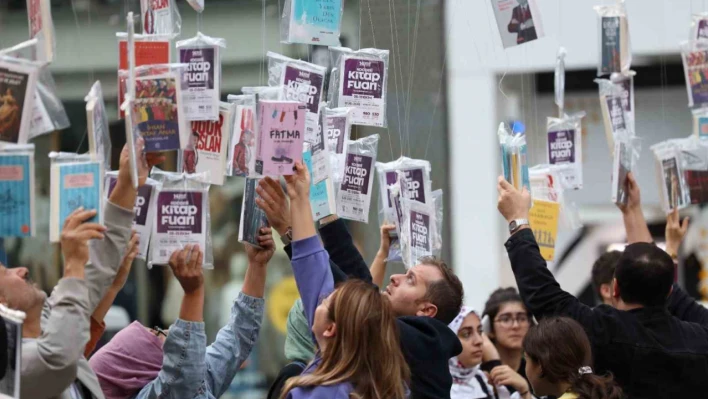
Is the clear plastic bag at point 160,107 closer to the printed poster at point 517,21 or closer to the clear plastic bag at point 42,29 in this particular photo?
the clear plastic bag at point 42,29

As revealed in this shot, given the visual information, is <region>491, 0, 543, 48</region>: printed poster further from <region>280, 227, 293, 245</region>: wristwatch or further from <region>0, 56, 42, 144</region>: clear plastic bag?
<region>0, 56, 42, 144</region>: clear plastic bag

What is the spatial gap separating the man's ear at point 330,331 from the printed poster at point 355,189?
1008mm

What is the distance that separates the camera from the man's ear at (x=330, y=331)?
2938mm

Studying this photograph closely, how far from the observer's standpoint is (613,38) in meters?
4.95

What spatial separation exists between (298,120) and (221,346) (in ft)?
2.74

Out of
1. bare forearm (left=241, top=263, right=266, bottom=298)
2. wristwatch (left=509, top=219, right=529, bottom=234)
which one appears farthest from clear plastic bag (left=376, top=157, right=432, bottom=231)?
bare forearm (left=241, top=263, right=266, bottom=298)

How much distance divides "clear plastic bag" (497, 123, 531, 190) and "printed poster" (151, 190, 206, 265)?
139cm

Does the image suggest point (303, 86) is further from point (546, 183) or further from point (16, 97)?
point (546, 183)

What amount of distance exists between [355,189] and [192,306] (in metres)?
0.94

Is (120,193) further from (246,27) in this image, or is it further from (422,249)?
(246,27)

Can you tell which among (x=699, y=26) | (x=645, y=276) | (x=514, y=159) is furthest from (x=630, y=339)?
(x=699, y=26)

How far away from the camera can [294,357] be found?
153 inches

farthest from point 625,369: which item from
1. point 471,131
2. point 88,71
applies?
point 88,71

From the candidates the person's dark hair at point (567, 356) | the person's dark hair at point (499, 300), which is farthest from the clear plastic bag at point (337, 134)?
the person's dark hair at point (499, 300)
